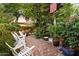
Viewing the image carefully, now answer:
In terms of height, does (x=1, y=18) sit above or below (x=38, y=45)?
above

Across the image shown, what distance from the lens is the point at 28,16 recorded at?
3.08 m

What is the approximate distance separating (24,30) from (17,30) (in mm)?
70

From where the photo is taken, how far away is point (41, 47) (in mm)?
3066

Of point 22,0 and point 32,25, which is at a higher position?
point 22,0

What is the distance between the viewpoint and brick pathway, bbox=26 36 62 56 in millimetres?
3049

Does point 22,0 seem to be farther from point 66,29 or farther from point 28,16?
point 66,29

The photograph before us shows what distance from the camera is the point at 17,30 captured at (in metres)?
3.05

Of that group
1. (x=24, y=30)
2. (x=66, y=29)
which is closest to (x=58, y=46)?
(x=66, y=29)

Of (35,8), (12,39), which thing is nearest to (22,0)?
(35,8)

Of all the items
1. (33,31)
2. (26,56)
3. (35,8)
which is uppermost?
(35,8)

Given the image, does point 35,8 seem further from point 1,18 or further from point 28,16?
point 1,18

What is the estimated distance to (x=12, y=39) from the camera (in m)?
3.05

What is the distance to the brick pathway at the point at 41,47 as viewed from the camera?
120 inches

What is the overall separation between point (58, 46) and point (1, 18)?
2.07ft
